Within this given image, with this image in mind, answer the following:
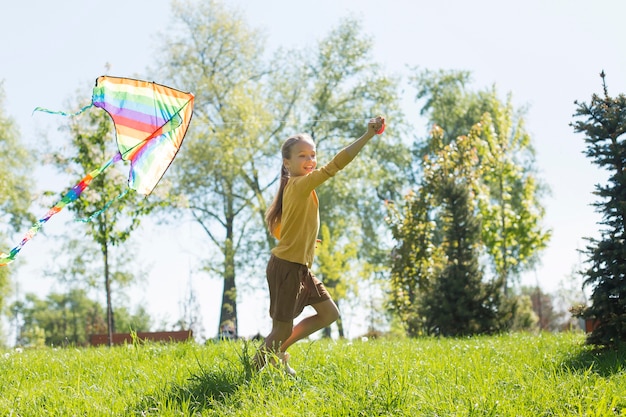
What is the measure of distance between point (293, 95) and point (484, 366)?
26278mm

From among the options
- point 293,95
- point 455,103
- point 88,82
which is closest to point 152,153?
point 88,82

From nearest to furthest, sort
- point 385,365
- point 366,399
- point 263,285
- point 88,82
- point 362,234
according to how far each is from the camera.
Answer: point 366,399 < point 385,365 < point 88,82 < point 263,285 < point 362,234

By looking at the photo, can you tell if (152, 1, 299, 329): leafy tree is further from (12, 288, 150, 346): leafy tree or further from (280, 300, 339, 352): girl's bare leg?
(280, 300, 339, 352): girl's bare leg

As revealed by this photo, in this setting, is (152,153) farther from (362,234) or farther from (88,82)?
(362,234)

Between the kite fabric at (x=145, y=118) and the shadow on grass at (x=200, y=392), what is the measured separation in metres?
1.67

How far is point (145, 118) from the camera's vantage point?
620cm

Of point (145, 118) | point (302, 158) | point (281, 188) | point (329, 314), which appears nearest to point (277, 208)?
point (281, 188)

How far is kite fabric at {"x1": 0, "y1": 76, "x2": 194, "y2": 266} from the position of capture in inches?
241

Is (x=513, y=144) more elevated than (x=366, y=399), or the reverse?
(x=513, y=144)

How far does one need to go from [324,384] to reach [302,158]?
173 centimetres

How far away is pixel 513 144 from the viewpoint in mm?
24328

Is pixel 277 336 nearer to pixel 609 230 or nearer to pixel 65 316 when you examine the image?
pixel 609 230

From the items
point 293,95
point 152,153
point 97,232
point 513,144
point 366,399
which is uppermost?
point 293,95

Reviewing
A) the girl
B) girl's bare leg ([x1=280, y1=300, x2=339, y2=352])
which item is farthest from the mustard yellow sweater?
girl's bare leg ([x1=280, y1=300, x2=339, y2=352])
